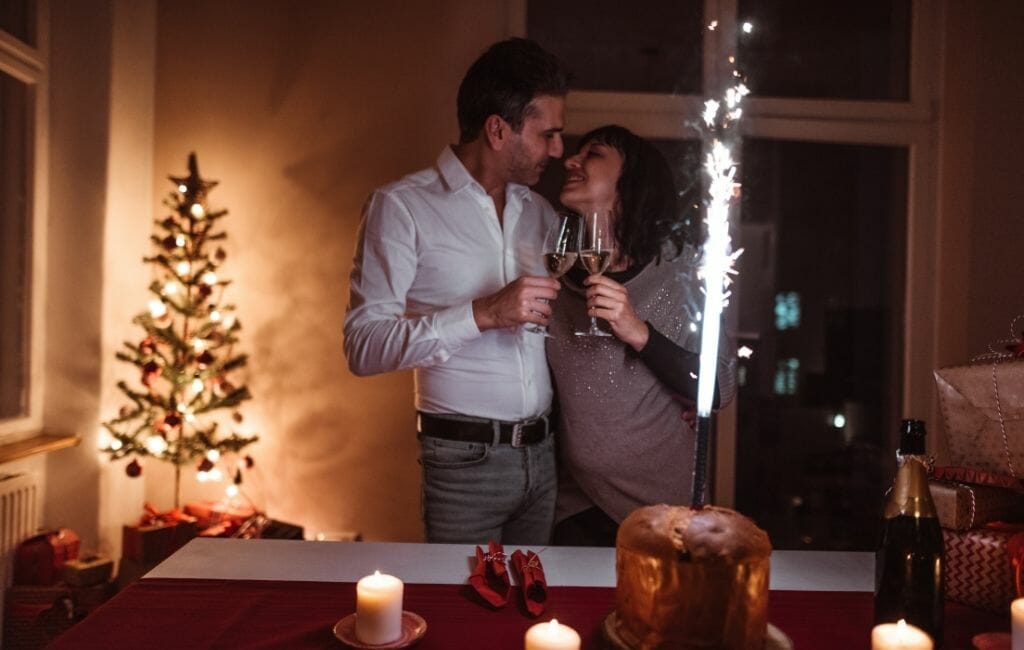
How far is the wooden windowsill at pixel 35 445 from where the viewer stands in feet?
7.76

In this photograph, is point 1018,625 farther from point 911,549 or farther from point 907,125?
point 907,125

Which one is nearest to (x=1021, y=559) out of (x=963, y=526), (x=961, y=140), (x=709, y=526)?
(x=963, y=526)

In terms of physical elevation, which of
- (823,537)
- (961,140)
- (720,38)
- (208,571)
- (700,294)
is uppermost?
(720,38)

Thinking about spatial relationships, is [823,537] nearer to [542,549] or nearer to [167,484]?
[542,549]

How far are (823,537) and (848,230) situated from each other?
1345mm

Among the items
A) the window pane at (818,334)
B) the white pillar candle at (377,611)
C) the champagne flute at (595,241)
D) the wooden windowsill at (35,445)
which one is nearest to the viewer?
the white pillar candle at (377,611)

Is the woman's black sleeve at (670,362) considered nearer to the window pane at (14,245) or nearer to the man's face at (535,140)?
the man's face at (535,140)

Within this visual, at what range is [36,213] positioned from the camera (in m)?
2.69

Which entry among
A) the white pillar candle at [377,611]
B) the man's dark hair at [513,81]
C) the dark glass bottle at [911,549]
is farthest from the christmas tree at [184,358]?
the dark glass bottle at [911,549]

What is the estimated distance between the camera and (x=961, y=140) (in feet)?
9.77

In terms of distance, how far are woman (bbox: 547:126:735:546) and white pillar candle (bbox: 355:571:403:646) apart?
95 centimetres

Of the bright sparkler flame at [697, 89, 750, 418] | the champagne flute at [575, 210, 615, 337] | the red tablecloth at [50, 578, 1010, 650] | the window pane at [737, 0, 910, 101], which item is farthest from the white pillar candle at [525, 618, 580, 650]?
the window pane at [737, 0, 910, 101]

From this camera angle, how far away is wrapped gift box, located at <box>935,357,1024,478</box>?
39.4 inches

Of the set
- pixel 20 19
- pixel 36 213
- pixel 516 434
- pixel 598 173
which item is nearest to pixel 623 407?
pixel 516 434
